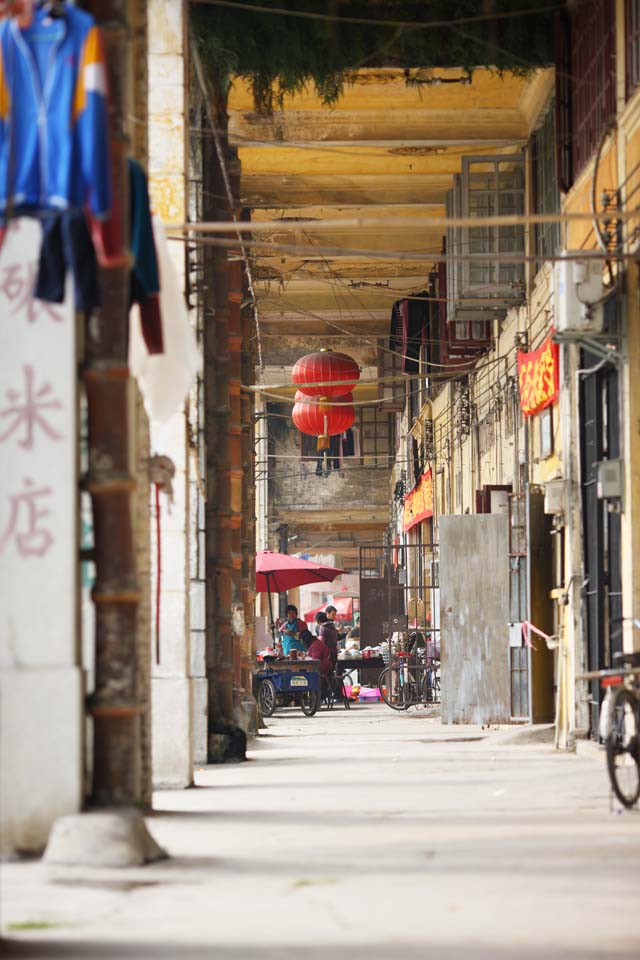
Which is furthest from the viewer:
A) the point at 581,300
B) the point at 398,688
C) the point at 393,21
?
the point at 398,688

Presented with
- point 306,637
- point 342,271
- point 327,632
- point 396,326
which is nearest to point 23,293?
point 342,271

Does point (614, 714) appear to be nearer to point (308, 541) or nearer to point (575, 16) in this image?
point (575, 16)

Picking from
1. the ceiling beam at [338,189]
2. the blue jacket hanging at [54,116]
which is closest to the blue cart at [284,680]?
the ceiling beam at [338,189]

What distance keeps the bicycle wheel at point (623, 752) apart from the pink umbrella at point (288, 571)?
17837 mm

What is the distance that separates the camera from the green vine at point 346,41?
14.0 meters

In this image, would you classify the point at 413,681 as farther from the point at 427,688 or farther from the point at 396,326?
the point at 396,326

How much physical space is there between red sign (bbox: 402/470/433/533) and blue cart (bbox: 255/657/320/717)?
5.63 metres

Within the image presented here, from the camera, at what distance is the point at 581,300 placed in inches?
486

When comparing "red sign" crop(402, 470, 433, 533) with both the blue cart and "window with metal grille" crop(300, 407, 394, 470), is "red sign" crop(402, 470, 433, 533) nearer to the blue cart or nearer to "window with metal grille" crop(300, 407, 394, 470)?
→ "window with metal grille" crop(300, 407, 394, 470)

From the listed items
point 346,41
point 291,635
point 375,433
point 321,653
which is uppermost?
point 346,41

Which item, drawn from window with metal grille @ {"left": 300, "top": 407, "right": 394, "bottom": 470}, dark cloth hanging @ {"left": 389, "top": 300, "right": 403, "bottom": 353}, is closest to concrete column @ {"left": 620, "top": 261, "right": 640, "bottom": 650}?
dark cloth hanging @ {"left": 389, "top": 300, "right": 403, "bottom": 353}

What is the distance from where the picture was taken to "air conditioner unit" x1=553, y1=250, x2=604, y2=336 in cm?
1231

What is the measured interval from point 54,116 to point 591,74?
821cm

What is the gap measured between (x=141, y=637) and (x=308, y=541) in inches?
1571
